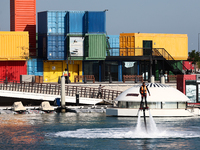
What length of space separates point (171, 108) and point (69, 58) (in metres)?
24.3

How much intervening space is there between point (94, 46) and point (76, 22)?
4.08 meters

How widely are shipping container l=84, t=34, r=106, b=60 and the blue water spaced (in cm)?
2205

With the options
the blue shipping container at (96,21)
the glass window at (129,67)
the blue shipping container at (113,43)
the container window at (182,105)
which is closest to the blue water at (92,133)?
the container window at (182,105)

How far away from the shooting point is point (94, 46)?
66.0 meters

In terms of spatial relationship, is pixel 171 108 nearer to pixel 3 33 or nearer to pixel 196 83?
pixel 196 83

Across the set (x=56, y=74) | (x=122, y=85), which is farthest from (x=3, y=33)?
(x=122, y=85)

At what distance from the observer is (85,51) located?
6631 cm

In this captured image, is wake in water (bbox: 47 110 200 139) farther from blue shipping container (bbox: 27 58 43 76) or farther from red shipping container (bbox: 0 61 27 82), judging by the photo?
blue shipping container (bbox: 27 58 43 76)

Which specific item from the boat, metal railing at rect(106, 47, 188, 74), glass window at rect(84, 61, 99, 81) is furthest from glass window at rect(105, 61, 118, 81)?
the boat

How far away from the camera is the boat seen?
144ft

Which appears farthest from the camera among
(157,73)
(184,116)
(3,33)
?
(157,73)

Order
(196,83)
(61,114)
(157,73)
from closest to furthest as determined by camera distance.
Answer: (61,114)
(196,83)
(157,73)

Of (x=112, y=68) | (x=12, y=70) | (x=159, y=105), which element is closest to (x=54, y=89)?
(x=12, y=70)

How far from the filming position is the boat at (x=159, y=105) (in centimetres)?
4391
